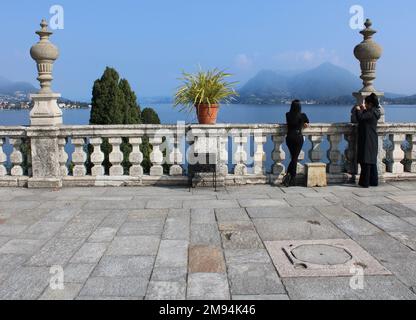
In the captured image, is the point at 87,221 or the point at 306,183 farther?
the point at 306,183

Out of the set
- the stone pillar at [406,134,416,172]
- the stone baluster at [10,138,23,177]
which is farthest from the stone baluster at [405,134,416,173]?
the stone baluster at [10,138,23,177]

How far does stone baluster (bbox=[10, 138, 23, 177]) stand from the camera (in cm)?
826

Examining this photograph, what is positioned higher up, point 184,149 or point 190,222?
point 184,149

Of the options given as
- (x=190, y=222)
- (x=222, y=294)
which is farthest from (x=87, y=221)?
(x=222, y=294)

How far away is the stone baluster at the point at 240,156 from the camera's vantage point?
8.16 metres

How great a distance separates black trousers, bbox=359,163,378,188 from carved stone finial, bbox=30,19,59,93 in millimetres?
5723

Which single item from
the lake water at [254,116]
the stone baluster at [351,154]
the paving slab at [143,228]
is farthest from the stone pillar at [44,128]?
the stone baluster at [351,154]

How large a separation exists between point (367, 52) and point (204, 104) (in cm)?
308

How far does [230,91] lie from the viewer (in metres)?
8.01

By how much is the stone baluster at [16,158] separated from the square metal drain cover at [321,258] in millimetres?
5338

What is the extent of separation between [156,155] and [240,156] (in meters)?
1.51
